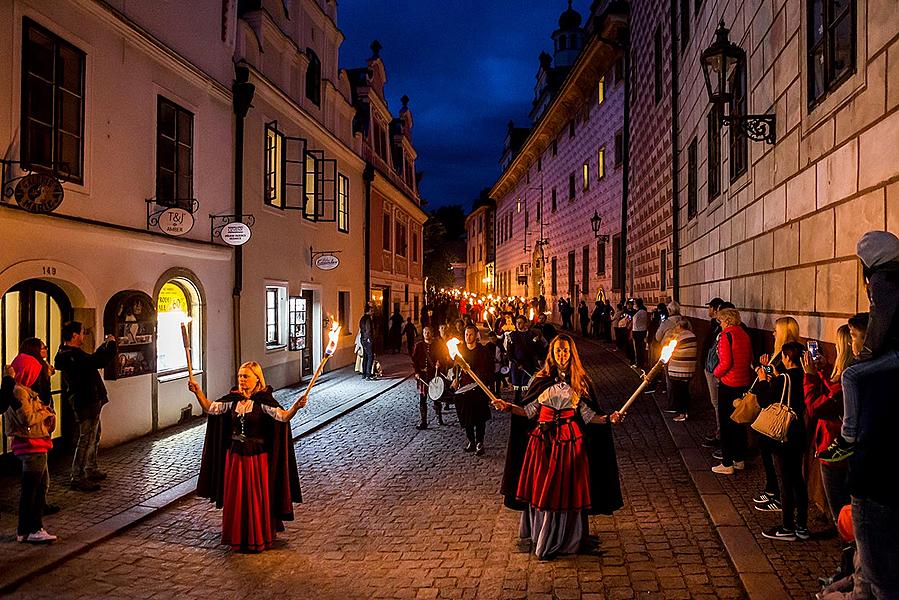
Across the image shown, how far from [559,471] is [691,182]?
11634 mm

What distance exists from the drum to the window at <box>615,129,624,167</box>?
17369 mm

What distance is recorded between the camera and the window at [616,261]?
27328mm

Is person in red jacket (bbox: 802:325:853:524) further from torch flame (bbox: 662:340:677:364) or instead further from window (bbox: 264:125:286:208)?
window (bbox: 264:125:286:208)

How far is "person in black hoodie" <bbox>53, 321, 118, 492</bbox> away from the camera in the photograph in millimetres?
8148

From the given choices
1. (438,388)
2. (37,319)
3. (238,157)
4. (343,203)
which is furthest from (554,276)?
(37,319)

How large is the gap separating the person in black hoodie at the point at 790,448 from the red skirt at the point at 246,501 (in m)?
4.45

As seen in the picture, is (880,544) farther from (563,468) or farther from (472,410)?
(472,410)

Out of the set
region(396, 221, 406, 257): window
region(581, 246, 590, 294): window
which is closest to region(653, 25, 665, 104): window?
region(581, 246, 590, 294): window

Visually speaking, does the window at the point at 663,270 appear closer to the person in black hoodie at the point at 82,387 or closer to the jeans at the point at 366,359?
the jeans at the point at 366,359

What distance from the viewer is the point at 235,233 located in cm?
1324

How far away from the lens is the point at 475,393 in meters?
10.3

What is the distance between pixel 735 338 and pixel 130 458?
7.96 meters

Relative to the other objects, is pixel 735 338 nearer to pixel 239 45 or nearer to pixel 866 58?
pixel 866 58

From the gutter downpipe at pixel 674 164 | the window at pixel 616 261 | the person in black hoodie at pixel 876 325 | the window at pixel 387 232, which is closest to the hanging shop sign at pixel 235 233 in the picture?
the gutter downpipe at pixel 674 164
